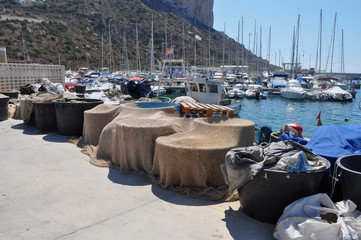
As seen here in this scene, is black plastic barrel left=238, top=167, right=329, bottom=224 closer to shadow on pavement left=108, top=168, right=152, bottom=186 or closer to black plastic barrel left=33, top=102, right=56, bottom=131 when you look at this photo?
shadow on pavement left=108, top=168, right=152, bottom=186

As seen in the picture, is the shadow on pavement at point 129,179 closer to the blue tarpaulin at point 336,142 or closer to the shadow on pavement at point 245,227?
the shadow on pavement at point 245,227

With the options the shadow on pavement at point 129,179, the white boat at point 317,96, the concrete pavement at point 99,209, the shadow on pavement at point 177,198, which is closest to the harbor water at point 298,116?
the white boat at point 317,96

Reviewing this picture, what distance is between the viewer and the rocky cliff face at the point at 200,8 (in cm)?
13075

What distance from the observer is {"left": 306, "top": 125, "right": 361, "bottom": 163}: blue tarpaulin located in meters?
3.64

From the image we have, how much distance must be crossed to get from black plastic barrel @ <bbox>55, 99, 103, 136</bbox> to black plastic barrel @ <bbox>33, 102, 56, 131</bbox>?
1.50 feet

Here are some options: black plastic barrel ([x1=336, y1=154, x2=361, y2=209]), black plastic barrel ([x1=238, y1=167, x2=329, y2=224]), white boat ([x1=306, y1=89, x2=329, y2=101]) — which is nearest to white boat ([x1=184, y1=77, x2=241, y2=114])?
black plastic barrel ([x1=238, y1=167, x2=329, y2=224])

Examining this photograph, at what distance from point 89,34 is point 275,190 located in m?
79.1

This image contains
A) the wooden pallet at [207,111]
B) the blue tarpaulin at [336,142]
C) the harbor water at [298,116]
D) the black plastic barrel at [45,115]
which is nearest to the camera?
the blue tarpaulin at [336,142]

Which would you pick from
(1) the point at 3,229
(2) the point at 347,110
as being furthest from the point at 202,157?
(2) the point at 347,110

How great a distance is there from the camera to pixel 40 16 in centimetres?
7519

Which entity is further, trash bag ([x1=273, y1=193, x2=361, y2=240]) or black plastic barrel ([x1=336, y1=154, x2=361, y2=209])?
black plastic barrel ([x1=336, y1=154, x2=361, y2=209])

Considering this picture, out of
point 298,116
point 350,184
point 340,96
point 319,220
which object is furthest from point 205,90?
point 340,96

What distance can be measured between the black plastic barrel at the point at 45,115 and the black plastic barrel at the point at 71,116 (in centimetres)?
46

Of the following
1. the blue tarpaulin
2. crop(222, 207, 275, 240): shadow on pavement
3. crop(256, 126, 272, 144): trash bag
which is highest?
the blue tarpaulin
